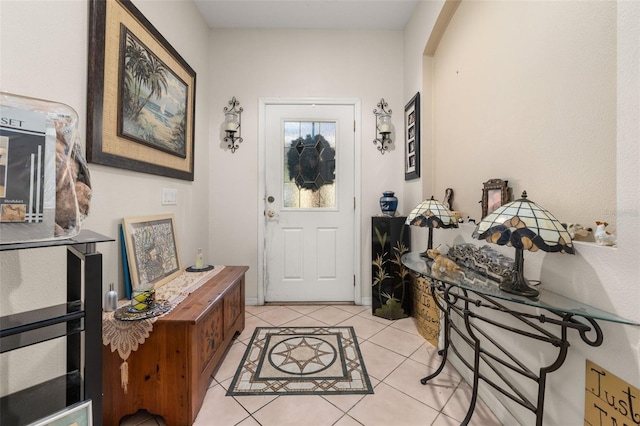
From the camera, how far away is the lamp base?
3.14 ft

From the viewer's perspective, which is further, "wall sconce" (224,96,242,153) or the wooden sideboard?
"wall sconce" (224,96,242,153)

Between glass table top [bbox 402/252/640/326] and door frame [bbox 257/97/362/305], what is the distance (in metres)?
1.38

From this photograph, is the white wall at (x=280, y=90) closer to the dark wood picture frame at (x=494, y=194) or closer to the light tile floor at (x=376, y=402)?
the light tile floor at (x=376, y=402)

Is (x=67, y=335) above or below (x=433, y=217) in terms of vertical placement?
below

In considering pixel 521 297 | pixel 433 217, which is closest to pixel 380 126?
pixel 433 217

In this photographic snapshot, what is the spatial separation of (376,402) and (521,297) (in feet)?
3.14

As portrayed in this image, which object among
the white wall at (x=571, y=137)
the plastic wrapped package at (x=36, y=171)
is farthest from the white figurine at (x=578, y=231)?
the plastic wrapped package at (x=36, y=171)

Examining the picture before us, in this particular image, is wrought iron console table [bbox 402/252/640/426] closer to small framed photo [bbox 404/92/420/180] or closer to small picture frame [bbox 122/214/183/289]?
small framed photo [bbox 404/92/420/180]

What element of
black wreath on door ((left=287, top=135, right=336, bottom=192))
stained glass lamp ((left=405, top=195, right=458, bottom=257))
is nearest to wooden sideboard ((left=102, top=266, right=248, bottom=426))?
stained glass lamp ((left=405, top=195, right=458, bottom=257))

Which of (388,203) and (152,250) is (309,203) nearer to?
(388,203)

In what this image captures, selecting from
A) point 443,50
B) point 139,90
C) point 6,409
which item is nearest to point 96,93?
point 139,90

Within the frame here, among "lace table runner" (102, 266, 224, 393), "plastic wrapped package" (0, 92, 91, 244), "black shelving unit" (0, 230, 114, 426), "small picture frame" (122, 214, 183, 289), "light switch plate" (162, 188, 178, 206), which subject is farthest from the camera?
"light switch plate" (162, 188, 178, 206)

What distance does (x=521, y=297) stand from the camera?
3.08 ft

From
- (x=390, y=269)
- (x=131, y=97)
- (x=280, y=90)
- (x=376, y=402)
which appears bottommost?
(x=376, y=402)
